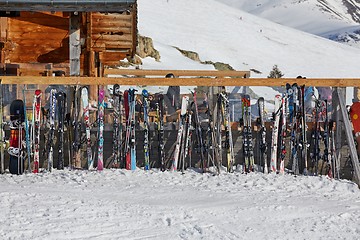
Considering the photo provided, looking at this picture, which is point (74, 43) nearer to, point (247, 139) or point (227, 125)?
point (227, 125)

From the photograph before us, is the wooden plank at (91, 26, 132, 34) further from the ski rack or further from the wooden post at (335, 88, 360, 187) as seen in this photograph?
the wooden post at (335, 88, 360, 187)

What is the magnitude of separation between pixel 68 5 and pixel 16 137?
343cm

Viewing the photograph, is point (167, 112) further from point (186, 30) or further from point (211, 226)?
point (186, 30)

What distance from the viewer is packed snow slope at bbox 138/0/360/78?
3629 inches

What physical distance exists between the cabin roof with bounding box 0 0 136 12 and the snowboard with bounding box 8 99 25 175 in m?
2.96

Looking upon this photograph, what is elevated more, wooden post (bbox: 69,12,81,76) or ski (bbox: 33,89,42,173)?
wooden post (bbox: 69,12,81,76)

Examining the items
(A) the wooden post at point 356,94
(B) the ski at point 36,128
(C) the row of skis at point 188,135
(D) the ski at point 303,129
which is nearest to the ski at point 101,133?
(C) the row of skis at point 188,135

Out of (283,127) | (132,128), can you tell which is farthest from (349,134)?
(132,128)

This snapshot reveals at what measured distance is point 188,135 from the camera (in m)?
10.4

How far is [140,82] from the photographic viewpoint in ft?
33.4

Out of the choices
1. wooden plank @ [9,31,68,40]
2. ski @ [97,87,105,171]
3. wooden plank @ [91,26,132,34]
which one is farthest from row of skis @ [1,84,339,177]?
wooden plank @ [9,31,68,40]

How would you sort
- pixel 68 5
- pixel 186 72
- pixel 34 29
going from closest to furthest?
1. pixel 68 5
2. pixel 34 29
3. pixel 186 72

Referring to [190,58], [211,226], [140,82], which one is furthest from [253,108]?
[190,58]

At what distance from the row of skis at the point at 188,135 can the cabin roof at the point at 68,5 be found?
2542mm
